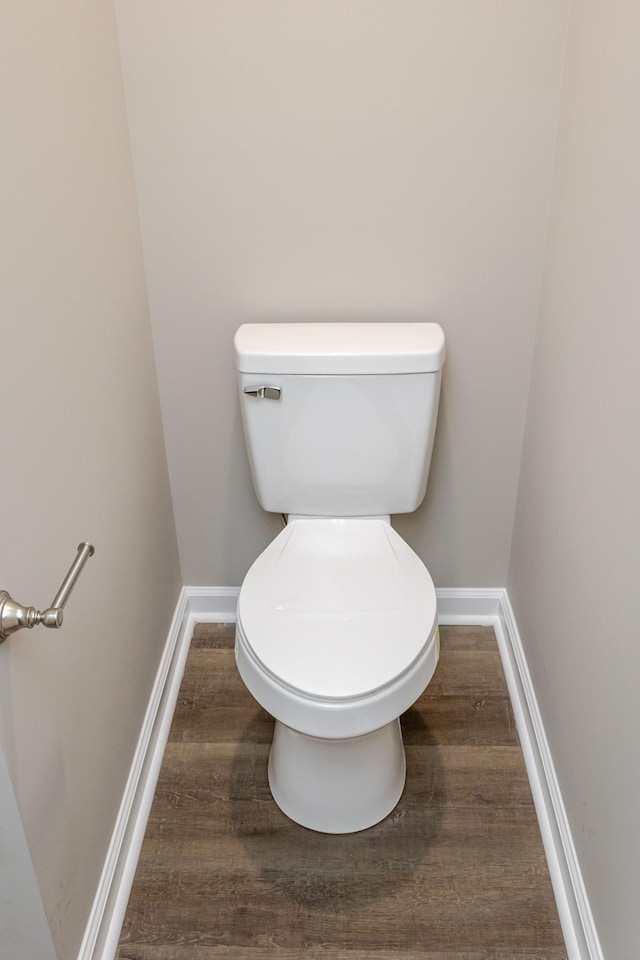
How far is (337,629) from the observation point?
1.33m

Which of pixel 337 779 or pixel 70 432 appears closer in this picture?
pixel 70 432

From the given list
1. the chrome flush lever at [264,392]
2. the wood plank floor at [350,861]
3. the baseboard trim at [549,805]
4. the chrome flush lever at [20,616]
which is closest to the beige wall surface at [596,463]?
the baseboard trim at [549,805]

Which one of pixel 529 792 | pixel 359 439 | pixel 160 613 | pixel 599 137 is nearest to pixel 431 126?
pixel 599 137

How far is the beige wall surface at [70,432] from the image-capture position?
984mm

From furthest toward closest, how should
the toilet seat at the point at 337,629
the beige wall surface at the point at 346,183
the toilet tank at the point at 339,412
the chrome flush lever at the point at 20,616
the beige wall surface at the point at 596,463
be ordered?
1. the toilet tank at the point at 339,412
2. the beige wall surface at the point at 346,183
3. the toilet seat at the point at 337,629
4. the beige wall surface at the point at 596,463
5. the chrome flush lever at the point at 20,616

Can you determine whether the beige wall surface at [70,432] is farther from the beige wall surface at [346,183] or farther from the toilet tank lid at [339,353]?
the toilet tank lid at [339,353]

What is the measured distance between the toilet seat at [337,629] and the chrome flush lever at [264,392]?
28 centimetres

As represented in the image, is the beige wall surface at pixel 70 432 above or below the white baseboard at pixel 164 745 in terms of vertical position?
above

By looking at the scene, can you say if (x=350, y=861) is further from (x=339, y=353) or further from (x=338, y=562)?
(x=339, y=353)

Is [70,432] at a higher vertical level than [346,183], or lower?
lower

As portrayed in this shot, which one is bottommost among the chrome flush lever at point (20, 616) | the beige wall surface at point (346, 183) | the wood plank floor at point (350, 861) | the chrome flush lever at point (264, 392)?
the wood plank floor at point (350, 861)

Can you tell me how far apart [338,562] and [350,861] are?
0.56 meters

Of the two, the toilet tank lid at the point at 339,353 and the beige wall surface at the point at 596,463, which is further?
the toilet tank lid at the point at 339,353


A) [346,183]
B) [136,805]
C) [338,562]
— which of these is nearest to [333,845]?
[136,805]
